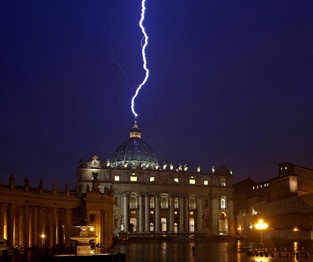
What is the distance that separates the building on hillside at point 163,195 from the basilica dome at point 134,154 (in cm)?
40

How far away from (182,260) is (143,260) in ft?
10.0

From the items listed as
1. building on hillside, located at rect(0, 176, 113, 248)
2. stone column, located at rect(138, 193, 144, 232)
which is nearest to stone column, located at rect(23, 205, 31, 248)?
building on hillside, located at rect(0, 176, 113, 248)

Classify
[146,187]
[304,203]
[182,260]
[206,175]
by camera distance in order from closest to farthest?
[182,260]
[304,203]
[146,187]
[206,175]

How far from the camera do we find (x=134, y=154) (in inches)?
6826

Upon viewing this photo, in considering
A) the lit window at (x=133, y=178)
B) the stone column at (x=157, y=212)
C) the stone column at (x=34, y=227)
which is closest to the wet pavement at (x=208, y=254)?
the stone column at (x=34, y=227)

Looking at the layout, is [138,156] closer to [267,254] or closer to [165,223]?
[165,223]

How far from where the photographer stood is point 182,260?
42.9 m

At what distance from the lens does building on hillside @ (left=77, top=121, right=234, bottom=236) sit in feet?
492

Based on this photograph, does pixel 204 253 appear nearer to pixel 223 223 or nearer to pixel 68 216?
pixel 68 216

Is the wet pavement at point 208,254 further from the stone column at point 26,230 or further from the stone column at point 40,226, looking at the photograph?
the stone column at point 40,226

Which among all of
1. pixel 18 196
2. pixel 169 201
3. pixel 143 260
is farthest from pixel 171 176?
pixel 143 260

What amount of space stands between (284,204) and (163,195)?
192 feet

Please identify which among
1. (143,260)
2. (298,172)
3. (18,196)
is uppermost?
(298,172)

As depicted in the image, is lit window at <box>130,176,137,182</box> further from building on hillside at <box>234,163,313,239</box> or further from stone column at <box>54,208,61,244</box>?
stone column at <box>54,208,61,244</box>
